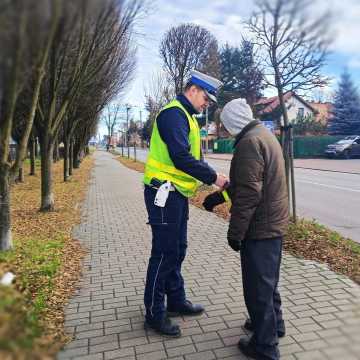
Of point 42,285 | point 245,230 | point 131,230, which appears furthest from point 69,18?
point 131,230

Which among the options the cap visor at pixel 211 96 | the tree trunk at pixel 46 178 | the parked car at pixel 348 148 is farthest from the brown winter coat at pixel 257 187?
the parked car at pixel 348 148

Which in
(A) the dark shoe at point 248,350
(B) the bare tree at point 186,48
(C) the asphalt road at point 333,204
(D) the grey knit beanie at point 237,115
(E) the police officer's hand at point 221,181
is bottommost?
(C) the asphalt road at point 333,204

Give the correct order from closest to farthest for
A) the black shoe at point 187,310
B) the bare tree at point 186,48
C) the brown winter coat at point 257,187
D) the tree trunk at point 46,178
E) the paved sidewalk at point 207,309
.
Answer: the brown winter coat at point 257,187 → the paved sidewalk at point 207,309 → the black shoe at point 187,310 → the tree trunk at point 46,178 → the bare tree at point 186,48

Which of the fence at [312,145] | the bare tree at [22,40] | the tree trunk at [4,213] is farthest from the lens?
the fence at [312,145]

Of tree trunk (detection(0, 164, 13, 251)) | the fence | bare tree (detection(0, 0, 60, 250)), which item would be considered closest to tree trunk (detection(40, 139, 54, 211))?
tree trunk (detection(0, 164, 13, 251))

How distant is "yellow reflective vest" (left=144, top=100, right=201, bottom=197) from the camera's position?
A: 324cm

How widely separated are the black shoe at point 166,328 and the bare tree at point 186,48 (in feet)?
45.6

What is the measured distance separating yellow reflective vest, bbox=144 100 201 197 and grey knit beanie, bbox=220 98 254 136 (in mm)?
380

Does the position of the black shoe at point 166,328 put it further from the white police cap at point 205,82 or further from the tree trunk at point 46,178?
the tree trunk at point 46,178

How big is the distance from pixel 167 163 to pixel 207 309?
1589 mm

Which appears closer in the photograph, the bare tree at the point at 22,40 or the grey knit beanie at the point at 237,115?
the bare tree at the point at 22,40

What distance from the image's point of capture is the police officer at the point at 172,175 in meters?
3.13

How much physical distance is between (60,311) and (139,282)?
1.12 meters

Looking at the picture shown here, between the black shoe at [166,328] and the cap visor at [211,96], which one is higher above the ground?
the cap visor at [211,96]
